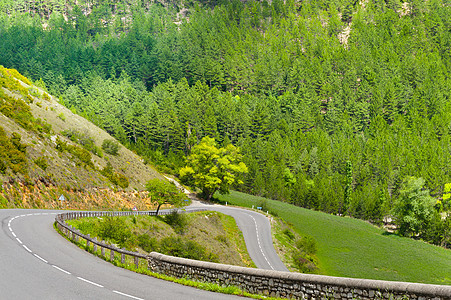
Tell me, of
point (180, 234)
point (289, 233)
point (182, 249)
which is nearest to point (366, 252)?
point (289, 233)

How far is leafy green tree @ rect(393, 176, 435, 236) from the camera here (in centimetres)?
8250

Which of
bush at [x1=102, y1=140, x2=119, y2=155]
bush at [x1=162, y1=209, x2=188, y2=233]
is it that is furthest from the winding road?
bush at [x1=102, y1=140, x2=119, y2=155]

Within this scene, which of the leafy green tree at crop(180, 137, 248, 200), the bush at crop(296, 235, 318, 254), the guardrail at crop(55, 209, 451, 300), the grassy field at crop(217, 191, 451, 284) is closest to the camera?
the guardrail at crop(55, 209, 451, 300)

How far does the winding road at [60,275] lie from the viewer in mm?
14273

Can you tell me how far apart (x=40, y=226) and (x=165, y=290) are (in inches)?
762

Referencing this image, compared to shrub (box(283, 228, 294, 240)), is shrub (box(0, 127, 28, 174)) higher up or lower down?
higher up

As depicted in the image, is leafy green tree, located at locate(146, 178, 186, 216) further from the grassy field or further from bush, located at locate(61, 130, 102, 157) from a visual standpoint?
the grassy field

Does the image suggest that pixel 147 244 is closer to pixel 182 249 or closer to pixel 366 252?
pixel 182 249

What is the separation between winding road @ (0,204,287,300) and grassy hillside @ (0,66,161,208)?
20.1m

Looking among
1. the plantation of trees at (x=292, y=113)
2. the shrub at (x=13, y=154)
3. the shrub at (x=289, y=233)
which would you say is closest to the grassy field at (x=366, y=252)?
the shrub at (x=289, y=233)

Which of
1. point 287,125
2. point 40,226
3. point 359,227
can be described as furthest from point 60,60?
point 40,226

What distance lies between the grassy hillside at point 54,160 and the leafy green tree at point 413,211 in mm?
53669

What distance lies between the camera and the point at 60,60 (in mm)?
176875

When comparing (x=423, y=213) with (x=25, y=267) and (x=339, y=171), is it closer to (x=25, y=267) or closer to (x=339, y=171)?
(x=339, y=171)
